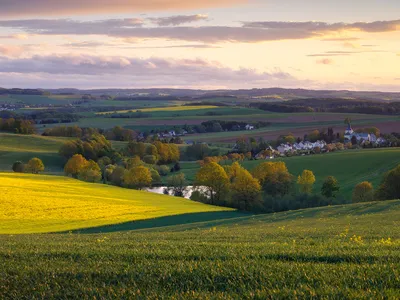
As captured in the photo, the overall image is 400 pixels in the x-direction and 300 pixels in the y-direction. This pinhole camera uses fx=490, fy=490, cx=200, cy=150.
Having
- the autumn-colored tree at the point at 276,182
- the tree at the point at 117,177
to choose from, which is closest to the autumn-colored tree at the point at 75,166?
the tree at the point at 117,177

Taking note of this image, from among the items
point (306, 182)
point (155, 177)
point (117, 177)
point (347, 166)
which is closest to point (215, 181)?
point (306, 182)

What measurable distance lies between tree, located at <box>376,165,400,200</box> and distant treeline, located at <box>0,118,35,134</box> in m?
114

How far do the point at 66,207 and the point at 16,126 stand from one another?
376 feet

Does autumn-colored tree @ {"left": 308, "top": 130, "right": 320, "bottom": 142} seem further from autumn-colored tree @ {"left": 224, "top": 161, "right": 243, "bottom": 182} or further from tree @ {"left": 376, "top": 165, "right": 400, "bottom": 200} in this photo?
tree @ {"left": 376, "top": 165, "right": 400, "bottom": 200}

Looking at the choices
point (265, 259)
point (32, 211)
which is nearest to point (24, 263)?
point (265, 259)

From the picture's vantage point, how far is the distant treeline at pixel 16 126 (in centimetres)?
14838

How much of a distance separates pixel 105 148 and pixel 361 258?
108 m

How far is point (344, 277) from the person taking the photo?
823 centimetres

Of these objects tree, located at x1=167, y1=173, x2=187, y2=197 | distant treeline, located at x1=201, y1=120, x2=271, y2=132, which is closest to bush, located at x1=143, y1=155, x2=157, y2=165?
tree, located at x1=167, y1=173, x2=187, y2=197

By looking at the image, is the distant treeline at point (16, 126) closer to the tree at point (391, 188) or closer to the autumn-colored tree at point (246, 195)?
the autumn-colored tree at point (246, 195)

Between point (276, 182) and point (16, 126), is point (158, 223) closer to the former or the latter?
point (276, 182)

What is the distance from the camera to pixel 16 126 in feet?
492

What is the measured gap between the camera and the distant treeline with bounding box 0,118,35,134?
487ft

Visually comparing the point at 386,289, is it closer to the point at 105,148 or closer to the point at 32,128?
the point at 105,148
